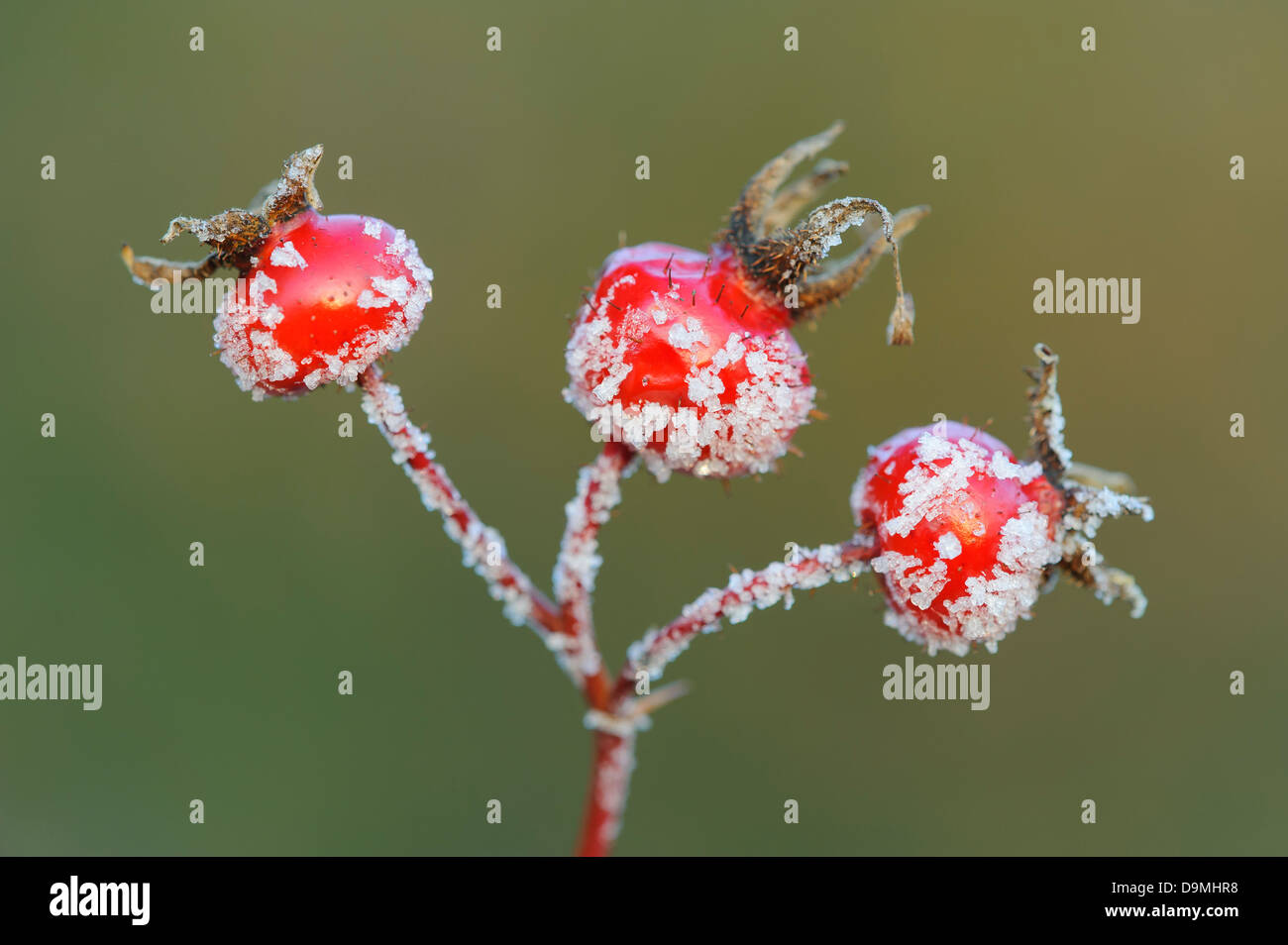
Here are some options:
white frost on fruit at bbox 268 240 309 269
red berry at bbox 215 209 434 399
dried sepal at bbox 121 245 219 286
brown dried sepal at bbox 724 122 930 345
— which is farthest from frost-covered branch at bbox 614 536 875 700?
dried sepal at bbox 121 245 219 286

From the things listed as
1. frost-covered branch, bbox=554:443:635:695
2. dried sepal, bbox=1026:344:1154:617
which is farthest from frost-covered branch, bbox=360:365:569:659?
dried sepal, bbox=1026:344:1154:617

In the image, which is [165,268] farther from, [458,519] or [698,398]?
[698,398]

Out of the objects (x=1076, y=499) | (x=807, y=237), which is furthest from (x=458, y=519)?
(x=1076, y=499)

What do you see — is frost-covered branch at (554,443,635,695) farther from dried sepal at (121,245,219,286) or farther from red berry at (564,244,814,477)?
dried sepal at (121,245,219,286)

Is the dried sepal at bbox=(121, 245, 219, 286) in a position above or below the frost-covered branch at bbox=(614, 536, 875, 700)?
above

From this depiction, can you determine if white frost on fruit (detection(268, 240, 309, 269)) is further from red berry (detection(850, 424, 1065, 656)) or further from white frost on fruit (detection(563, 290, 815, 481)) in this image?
red berry (detection(850, 424, 1065, 656))

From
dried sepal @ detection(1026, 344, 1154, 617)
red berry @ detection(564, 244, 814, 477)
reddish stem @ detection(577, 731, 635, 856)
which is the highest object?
red berry @ detection(564, 244, 814, 477)
